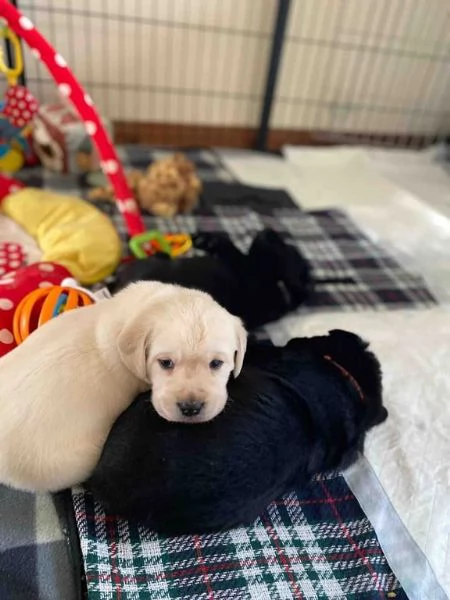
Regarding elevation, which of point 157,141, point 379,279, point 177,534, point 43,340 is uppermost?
point 43,340

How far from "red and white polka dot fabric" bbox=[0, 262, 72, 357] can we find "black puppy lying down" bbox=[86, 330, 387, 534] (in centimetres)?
35

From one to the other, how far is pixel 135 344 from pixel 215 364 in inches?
4.9

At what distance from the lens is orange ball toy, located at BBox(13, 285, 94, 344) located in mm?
1028

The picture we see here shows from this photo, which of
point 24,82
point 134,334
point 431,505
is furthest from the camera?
point 24,82

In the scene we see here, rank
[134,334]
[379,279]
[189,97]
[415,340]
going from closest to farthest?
[134,334] < [415,340] < [379,279] < [189,97]

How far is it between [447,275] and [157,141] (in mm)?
1574

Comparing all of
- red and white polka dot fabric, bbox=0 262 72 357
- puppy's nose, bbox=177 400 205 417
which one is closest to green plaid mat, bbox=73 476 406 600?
puppy's nose, bbox=177 400 205 417

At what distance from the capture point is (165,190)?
72.6 inches

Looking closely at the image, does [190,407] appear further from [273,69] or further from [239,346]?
[273,69]

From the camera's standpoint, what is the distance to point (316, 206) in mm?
2088

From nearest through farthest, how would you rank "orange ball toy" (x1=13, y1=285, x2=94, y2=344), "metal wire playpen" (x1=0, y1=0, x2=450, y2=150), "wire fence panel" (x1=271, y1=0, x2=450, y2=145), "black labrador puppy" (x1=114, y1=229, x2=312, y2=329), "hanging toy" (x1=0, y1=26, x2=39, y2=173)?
"orange ball toy" (x1=13, y1=285, x2=94, y2=344) < "black labrador puppy" (x1=114, y1=229, x2=312, y2=329) < "hanging toy" (x1=0, y1=26, x2=39, y2=173) < "metal wire playpen" (x1=0, y1=0, x2=450, y2=150) < "wire fence panel" (x1=271, y1=0, x2=450, y2=145)

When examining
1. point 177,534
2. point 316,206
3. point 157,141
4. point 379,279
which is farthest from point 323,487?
point 157,141

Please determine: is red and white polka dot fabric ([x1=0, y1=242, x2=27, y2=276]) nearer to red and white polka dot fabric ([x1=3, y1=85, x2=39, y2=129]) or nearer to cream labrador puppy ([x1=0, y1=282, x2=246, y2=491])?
cream labrador puppy ([x1=0, y1=282, x2=246, y2=491])

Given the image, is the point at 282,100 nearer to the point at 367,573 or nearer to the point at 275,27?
the point at 275,27
